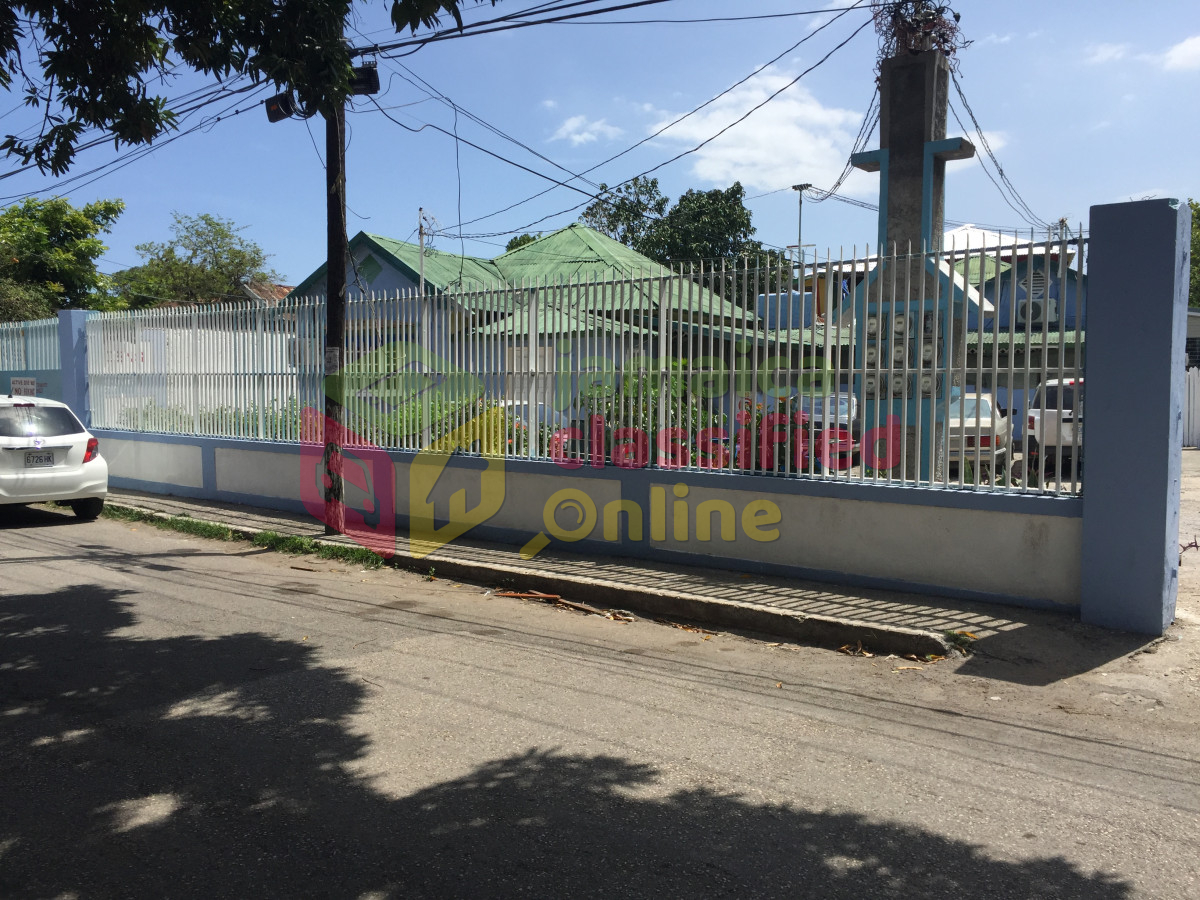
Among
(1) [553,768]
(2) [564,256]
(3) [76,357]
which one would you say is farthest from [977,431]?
(2) [564,256]

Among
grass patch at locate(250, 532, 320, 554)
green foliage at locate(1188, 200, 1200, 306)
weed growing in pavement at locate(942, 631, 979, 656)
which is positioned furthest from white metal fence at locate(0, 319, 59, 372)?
green foliage at locate(1188, 200, 1200, 306)

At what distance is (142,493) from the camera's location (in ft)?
45.5

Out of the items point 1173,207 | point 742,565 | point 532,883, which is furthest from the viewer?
point 742,565

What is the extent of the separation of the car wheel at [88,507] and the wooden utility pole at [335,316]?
353 centimetres

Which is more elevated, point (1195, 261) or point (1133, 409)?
point (1195, 261)

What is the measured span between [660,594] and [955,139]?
7.04 meters

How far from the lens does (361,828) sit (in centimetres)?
345

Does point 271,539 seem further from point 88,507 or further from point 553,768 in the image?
point 553,768

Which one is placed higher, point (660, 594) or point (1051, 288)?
point (1051, 288)

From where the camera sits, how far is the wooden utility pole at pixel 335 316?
9648 millimetres

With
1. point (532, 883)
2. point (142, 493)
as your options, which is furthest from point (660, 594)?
point (142, 493)

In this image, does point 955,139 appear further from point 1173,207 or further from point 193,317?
point 193,317

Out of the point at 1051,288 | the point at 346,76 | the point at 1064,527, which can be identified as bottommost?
the point at 1064,527

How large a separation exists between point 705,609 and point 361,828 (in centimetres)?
387
